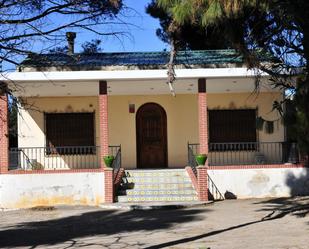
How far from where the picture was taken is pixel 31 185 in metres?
18.0

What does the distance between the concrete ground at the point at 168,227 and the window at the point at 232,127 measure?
459 cm

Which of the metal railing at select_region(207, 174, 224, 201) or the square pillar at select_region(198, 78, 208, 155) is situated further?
the metal railing at select_region(207, 174, 224, 201)

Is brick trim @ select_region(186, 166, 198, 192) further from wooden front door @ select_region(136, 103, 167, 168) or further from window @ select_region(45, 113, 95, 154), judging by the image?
window @ select_region(45, 113, 95, 154)

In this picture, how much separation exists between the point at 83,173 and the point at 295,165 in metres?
6.89

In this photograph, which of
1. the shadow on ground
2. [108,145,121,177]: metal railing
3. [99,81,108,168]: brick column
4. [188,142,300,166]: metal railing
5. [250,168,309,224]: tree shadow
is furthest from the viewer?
[188,142,300,166]: metal railing

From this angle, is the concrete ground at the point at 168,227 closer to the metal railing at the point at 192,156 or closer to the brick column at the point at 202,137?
the brick column at the point at 202,137

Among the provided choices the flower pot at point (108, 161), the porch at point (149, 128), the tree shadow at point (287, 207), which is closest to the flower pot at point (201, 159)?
the tree shadow at point (287, 207)

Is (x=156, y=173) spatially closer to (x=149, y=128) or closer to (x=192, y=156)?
(x=192, y=156)

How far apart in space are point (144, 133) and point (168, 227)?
9.76 meters

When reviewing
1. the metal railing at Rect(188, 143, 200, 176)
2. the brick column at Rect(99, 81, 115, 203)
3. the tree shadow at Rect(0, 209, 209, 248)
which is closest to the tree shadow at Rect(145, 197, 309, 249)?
the tree shadow at Rect(0, 209, 209, 248)

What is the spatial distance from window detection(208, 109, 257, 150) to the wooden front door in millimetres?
1912

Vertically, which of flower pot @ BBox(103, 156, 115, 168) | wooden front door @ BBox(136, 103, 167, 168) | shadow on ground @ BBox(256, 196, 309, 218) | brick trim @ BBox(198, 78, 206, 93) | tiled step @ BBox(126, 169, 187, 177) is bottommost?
shadow on ground @ BBox(256, 196, 309, 218)

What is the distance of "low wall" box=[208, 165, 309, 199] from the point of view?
60.7ft

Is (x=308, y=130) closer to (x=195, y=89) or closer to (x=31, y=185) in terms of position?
(x=31, y=185)
